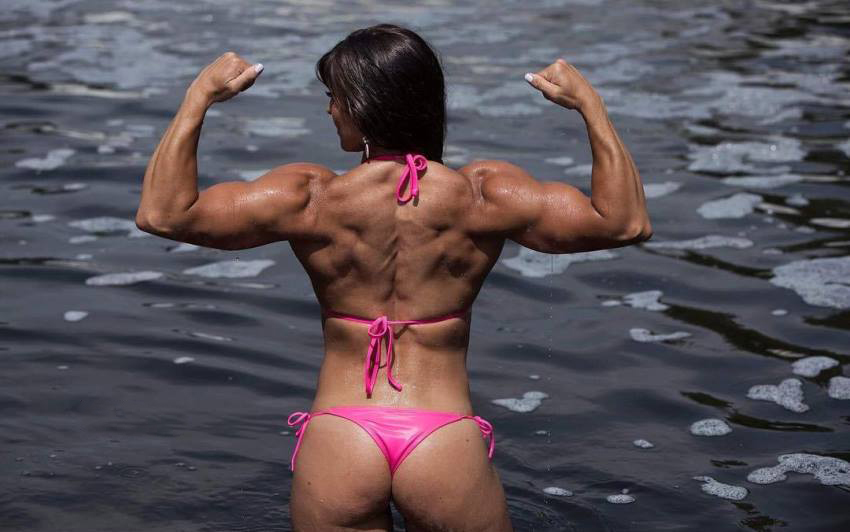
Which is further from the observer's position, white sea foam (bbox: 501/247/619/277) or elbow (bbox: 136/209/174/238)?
white sea foam (bbox: 501/247/619/277)

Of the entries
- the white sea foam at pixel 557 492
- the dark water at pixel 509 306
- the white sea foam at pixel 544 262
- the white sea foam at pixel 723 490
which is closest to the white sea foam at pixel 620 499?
the dark water at pixel 509 306

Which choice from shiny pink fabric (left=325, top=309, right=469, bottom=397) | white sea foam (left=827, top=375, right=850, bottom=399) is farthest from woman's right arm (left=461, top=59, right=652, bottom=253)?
white sea foam (left=827, top=375, right=850, bottom=399)

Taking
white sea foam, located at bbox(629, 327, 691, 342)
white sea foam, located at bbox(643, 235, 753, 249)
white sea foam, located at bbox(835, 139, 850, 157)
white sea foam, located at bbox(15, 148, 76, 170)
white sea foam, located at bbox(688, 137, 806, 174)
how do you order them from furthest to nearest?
white sea foam, located at bbox(835, 139, 850, 157), white sea foam, located at bbox(688, 137, 806, 174), white sea foam, located at bbox(15, 148, 76, 170), white sea foam, located at bbox(643, 235, 753, 249), white sea foam, located at bbox(629, 327, 691, 342)

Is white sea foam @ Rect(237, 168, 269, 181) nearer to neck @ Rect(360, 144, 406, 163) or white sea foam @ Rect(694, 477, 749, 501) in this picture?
white sea foam @ Rect(694, 477, 749, 501)

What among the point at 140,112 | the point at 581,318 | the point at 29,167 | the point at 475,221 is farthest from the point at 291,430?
the point at 140,112

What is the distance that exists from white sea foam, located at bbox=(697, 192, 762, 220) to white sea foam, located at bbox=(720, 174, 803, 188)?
21 centimetres

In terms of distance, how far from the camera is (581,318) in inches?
287

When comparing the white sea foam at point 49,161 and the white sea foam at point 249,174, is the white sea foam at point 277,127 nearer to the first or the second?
the white sea foam at point 249,174

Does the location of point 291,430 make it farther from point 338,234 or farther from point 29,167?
point 29,167

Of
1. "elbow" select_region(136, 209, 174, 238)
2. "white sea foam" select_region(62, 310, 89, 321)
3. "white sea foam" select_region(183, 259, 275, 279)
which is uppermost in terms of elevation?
"elbow" select_region(136, 209, 174, 238)

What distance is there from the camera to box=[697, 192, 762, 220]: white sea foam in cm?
889

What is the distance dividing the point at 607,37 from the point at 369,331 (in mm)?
10949

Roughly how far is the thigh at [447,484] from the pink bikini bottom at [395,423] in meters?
0.02

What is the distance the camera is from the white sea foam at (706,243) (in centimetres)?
835
